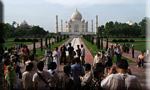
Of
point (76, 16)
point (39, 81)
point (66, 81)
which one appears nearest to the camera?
point (39, 81)

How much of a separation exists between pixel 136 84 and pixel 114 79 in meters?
0.26

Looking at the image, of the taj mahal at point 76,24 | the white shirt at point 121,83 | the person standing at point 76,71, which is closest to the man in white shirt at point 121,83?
the white shirt at point 121,83

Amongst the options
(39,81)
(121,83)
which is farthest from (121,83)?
(39,81)

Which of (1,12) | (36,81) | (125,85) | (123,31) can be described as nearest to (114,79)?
(125,85)

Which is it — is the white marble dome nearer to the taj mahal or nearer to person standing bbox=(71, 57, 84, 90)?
the taj mahal

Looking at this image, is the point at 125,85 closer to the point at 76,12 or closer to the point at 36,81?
the point at 36,81

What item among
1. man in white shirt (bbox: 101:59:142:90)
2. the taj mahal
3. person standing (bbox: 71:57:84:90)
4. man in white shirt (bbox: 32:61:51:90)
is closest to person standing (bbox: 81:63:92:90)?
person standing (bbox: 71:57:84:90)

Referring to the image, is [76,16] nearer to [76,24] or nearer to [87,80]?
[76,24]

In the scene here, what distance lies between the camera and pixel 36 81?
5453 mm

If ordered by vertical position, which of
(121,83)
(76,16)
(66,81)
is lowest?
(66,81)

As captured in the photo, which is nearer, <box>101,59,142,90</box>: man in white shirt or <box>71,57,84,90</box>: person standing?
<box>101,59,142,90</box>: man in white shirt

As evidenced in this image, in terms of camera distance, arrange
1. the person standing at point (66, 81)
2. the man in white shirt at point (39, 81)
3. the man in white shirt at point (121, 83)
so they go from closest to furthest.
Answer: the man in white shirt at point (121, 83), the man in white shirt at point (39, 81), the person standing at point (66, 81)

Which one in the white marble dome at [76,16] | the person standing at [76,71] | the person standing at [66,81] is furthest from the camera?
the white marble dome at [76,16]

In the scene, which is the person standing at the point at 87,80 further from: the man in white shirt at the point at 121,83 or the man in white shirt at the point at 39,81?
the man in white shirt at the point at 121,83
